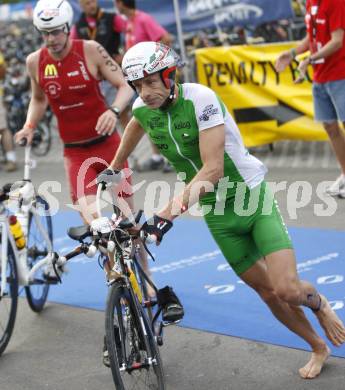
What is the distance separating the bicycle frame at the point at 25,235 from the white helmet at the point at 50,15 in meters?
0.93

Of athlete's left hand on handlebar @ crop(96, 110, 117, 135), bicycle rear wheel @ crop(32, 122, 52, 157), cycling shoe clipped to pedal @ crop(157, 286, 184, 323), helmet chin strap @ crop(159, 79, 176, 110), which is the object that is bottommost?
bicycle rear wheel @ crop(32, 122, 52, 157)

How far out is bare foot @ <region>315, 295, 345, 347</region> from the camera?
15.7ft

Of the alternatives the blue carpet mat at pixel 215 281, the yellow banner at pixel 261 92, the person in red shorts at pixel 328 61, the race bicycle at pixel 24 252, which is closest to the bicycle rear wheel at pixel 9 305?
the race bicycle at pixel 24 252

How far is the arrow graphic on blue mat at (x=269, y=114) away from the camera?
10812 millimetres

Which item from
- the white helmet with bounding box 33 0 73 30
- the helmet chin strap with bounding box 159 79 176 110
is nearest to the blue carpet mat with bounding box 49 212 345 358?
the helmet chin strap with bounding box 159 79 176 110

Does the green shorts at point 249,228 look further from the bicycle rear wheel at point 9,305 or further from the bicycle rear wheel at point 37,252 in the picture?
the bicycle rear wheel at point 37,252

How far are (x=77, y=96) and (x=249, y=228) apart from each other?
2189 millimetres

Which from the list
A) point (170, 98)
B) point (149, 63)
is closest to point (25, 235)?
point (170, 98)

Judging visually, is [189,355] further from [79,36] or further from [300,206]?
[79,36]

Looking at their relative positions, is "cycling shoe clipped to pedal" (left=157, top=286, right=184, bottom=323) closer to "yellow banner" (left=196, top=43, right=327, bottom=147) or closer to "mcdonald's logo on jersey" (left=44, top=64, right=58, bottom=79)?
"mcdonald's logo on jersey" (left=44, top=64, right=58, bottom=79)

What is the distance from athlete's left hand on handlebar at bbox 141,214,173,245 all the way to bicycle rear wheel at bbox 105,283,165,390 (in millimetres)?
414

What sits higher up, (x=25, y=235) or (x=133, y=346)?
(x=133, y=346)

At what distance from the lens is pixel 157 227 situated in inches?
163

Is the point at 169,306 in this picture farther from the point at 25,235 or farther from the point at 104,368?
the point at 25,235
